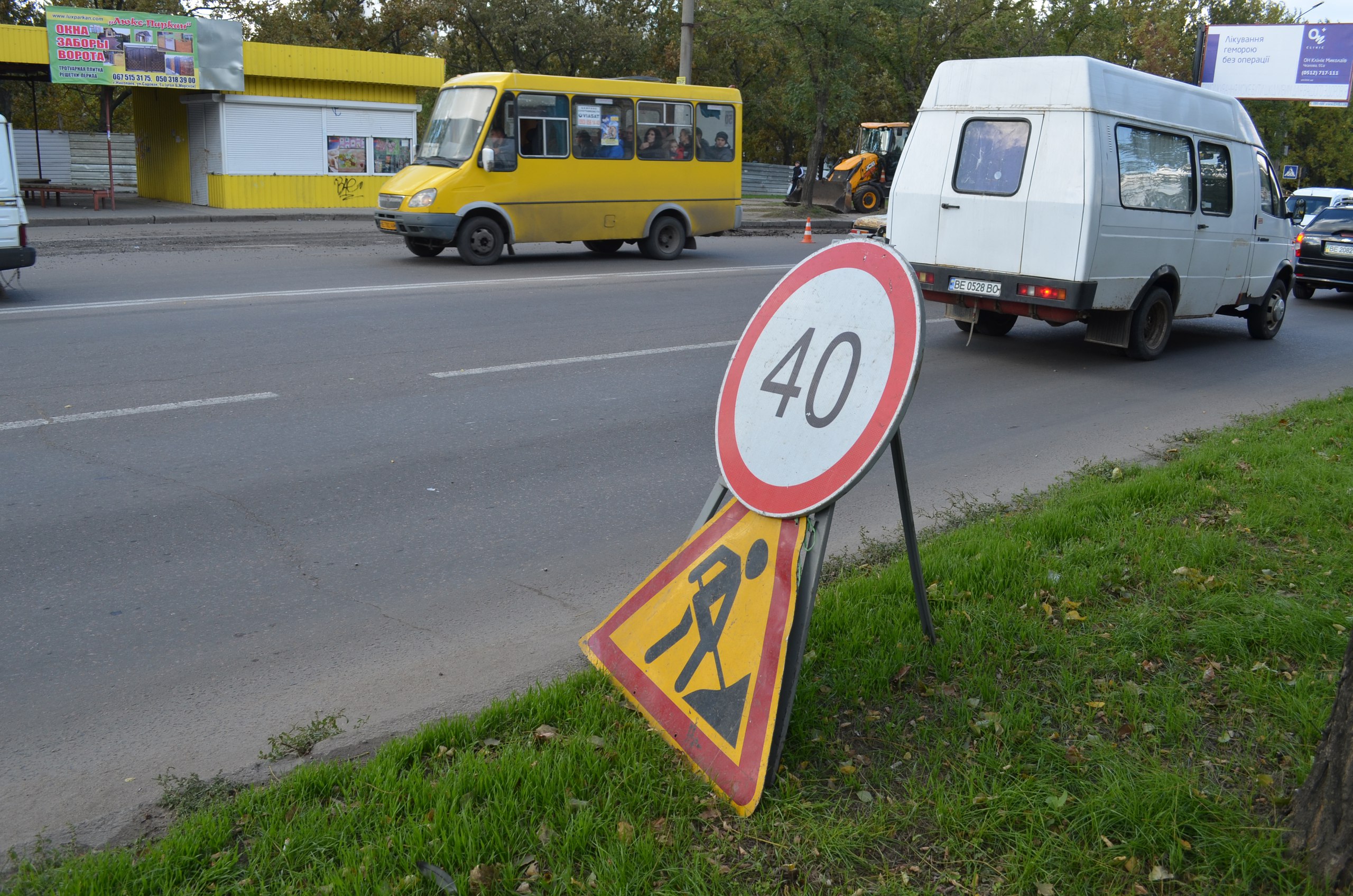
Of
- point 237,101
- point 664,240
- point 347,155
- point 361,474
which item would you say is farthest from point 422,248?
point 347,155

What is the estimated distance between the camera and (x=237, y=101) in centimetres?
2730

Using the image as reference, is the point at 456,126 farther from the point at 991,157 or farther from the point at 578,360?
the point at 991,157

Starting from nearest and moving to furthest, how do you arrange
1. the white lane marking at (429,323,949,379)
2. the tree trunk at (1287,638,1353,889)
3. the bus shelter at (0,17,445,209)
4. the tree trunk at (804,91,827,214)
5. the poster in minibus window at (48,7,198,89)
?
the tree trunk at (1287,638,1353,889) < the white lane marking at (429,323,949,379) < the poster in minibus window at (48,7,198,89) < the bus shelter at (0,17,445,209) < the tree trunk at (804,91,827,214)

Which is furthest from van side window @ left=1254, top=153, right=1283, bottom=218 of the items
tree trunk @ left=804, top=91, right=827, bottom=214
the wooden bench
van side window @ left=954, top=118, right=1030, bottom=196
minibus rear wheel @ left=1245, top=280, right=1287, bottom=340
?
the wooden bench

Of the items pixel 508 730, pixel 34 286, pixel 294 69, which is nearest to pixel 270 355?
pixel 34 286

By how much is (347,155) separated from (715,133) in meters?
14.4

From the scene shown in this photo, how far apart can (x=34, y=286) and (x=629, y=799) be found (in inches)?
511

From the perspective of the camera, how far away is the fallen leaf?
2.64 metres

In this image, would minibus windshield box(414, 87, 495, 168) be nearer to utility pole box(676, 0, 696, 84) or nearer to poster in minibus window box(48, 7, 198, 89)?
utility pole box(676, 0, 696, 84)

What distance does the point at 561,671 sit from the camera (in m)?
4.00

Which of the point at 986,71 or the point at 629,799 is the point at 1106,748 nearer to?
the point at 629,799

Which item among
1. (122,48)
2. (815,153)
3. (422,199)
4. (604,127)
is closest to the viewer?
(422,199)

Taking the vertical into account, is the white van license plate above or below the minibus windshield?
below

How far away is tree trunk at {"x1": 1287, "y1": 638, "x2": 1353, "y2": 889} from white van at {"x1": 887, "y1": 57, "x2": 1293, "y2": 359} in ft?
23.9
